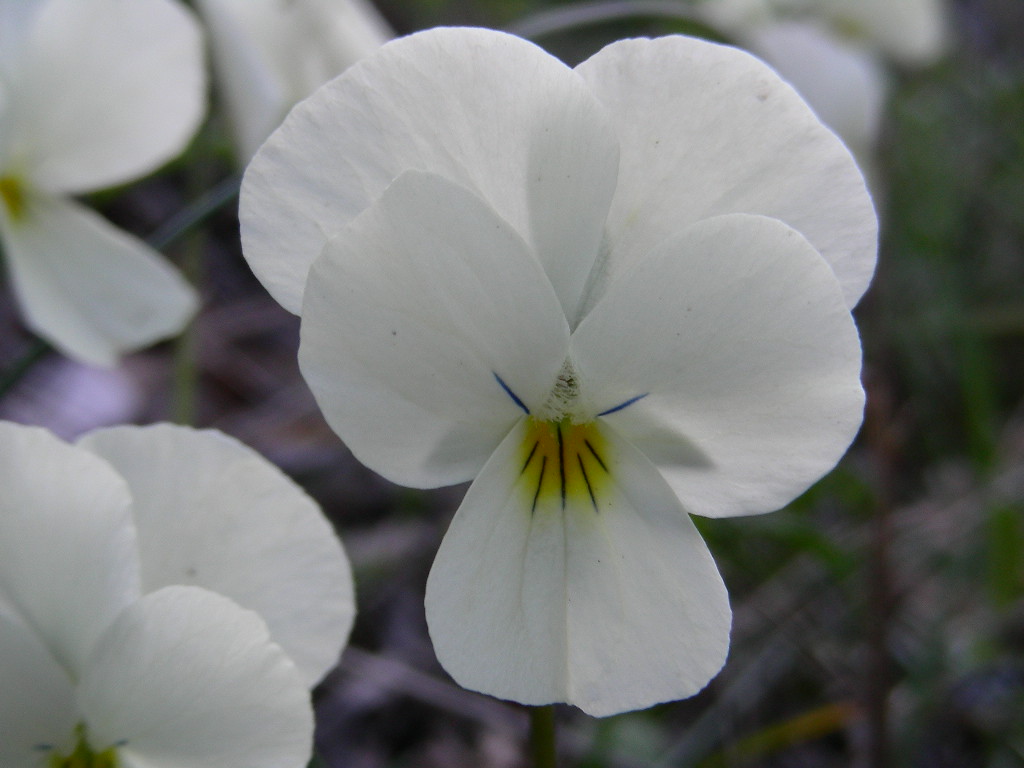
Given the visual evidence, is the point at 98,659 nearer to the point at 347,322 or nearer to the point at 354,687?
the point at 347,322

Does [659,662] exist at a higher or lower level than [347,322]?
lower

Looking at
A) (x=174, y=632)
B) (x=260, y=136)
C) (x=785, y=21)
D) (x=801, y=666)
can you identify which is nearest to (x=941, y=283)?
(x=785, y=21)

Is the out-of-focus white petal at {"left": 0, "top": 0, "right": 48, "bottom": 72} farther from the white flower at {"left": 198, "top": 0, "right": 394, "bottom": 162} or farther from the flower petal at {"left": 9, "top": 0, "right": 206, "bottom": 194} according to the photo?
the white flower at {"left": 198, "top": 0, "right": 394, "bottom": 162}

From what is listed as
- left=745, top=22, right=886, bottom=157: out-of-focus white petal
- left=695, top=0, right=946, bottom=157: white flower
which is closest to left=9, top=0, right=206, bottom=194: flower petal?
left=695, top=0, right=946, bottom=157: white flower

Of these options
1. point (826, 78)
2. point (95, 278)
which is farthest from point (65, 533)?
point (826, 78)

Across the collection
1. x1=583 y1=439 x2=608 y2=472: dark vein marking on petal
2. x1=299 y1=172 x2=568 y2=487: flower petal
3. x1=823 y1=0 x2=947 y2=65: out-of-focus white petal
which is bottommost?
x1=823 y1=0 x2=947 y2=65: out-of-focus white petal

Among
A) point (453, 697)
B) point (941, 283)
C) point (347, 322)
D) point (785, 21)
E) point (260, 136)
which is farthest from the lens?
point (941, 283)

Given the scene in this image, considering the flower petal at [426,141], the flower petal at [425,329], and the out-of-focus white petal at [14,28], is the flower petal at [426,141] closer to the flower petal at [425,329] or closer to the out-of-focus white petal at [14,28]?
the flower petal at [425,329]
